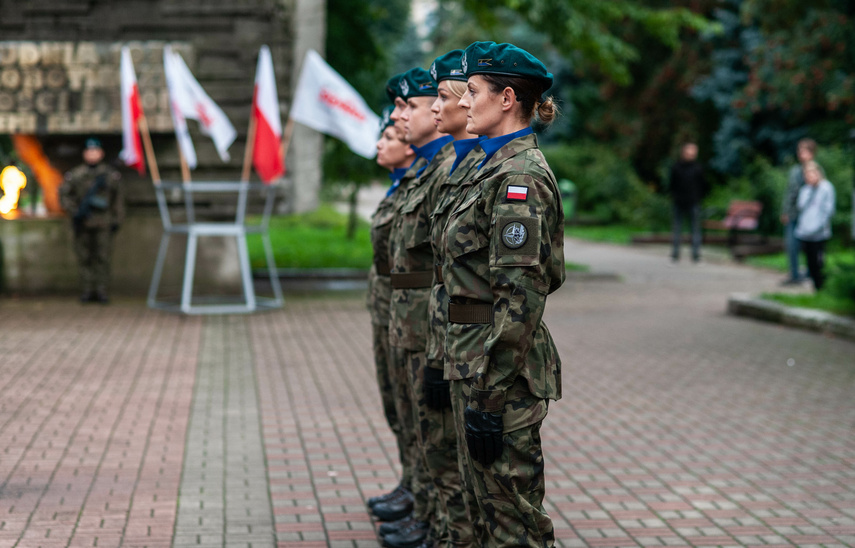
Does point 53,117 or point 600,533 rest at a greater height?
point 53,117

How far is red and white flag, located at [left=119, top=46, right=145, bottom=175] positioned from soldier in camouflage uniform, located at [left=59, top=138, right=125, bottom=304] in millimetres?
648

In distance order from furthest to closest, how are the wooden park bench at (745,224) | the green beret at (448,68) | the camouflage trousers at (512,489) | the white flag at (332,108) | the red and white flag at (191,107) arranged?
the wooden park bench at (745,224) < the red and white flag at (191,107) < the white flag at (332,108) < the green beret at (448,68) < the camouflage trousers at (512,489)

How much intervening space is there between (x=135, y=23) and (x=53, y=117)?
159 centimetres

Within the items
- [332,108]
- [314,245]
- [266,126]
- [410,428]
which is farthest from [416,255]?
[314,245]

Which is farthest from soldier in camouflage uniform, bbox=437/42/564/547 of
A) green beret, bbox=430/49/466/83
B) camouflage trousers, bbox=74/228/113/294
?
camouflage trousers, bbox=74/228/113/294

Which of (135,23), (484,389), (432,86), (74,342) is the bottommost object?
(74,342)

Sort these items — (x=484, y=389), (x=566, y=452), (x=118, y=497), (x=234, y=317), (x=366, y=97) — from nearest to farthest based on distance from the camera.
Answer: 1. (x=484, y=389)
2. (x=118, y=497)
3. (x=566, y=452)
4. (x=234, y=317)
5. (x=366, y=97)

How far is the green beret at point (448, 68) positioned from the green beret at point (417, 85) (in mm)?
330

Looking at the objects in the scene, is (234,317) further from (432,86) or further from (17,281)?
(432,86)

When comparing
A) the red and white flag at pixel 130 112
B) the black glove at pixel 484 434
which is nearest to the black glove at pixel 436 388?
the black glove at pixel 484 434

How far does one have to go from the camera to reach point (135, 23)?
1310cm

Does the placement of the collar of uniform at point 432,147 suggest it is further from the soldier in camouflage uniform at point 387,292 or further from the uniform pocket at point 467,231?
the uniform pocket at point 467,231

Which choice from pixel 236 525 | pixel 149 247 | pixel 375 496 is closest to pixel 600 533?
pixel 375 496

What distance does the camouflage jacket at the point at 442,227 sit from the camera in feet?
11.8
